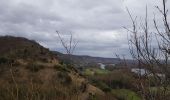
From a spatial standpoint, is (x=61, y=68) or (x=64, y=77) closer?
(x=64, y=77)

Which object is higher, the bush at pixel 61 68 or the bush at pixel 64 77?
Answer: the bush at pixel 61 68

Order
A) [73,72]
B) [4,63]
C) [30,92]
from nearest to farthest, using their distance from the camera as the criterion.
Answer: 1. [30,92]
2. [4,63]
3. [73,72]

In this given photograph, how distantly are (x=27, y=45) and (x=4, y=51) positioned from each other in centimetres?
312

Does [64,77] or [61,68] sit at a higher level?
[61,68]

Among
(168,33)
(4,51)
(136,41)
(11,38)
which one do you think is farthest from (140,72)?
(11,38)

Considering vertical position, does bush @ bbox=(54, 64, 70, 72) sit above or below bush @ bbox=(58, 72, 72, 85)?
above

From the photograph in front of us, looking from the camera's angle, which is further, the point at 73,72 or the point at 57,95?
the point at 73,72

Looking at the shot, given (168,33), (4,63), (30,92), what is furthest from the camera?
(4,63)

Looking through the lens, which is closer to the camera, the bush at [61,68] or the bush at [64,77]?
the bush at [64,77]

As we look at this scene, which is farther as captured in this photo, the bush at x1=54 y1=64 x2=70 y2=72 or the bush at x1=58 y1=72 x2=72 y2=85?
the bush at x1=54 y1=64 x2=70 y2=72

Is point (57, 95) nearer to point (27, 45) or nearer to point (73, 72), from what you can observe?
point (73, 72)

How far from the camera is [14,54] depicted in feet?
152

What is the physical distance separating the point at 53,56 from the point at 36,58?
9.94 feet

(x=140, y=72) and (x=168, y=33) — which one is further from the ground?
(x=168, y=33)
